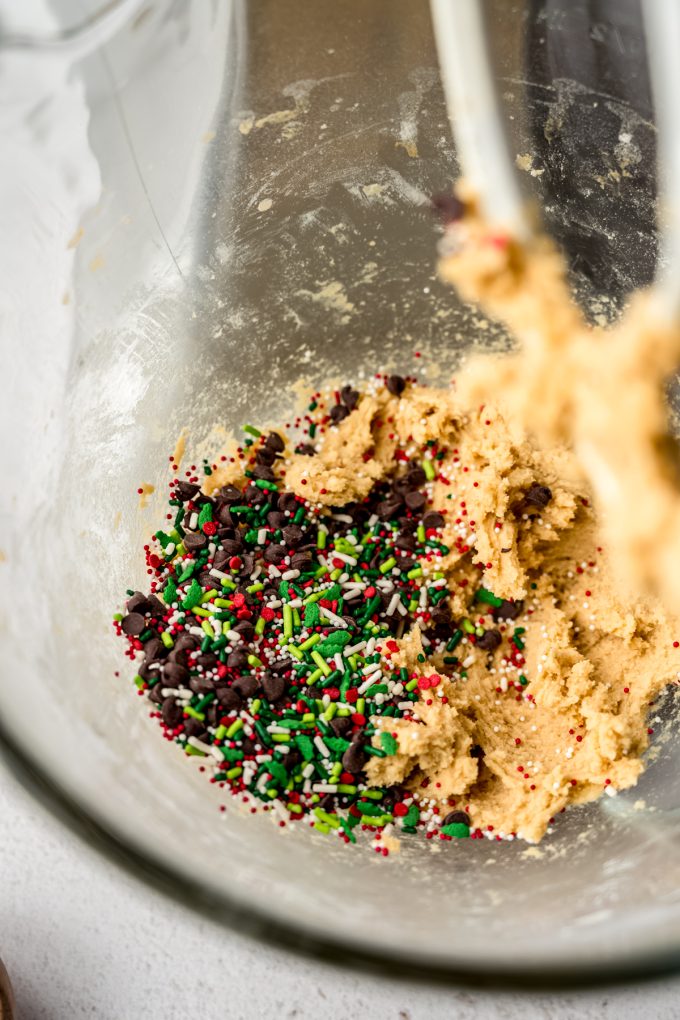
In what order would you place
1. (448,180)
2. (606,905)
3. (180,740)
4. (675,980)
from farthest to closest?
1. (448,180)
2. (180,740)
3. (606,905)
4. (675,980)

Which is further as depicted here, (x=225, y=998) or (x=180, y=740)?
(x=225, y=998)

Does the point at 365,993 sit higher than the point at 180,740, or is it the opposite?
the point at 180,740

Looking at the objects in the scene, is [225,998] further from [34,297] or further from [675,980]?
[34,297]

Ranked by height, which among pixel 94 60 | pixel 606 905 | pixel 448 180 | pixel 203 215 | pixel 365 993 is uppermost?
pixel 94 60

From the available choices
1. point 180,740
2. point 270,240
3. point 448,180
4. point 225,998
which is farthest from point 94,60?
point 225,998

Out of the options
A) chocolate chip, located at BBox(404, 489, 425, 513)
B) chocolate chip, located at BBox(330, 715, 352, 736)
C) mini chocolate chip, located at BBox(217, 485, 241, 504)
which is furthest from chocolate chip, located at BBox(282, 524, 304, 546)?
chocolate chip, located at BBox(330, 715, 352, 736)

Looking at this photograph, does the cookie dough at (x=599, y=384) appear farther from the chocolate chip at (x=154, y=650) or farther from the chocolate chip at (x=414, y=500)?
the chocolate chip at (x=154, y=650)

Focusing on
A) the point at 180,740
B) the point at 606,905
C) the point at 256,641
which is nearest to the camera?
the point at 606,905

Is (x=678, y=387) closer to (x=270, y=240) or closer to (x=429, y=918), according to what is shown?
(x=270, y=240)
